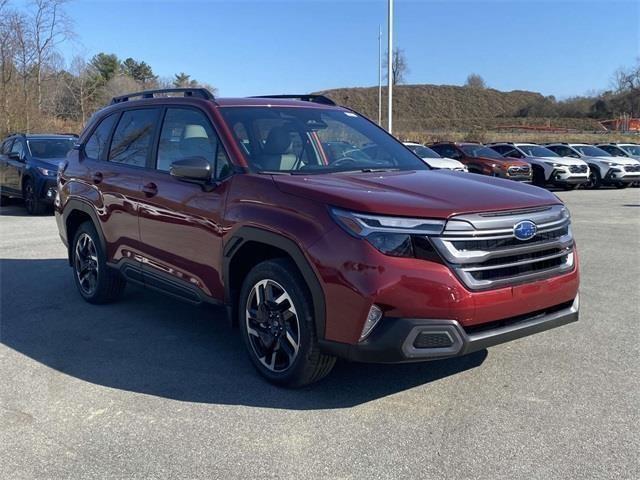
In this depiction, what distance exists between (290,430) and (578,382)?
6.50 feet

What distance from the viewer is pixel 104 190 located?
5.77 m

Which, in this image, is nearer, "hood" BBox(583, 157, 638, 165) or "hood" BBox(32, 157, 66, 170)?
"hood" BBox(32, 157, 66, 170)

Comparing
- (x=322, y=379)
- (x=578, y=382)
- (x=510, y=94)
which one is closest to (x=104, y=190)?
(x=322, y=379)

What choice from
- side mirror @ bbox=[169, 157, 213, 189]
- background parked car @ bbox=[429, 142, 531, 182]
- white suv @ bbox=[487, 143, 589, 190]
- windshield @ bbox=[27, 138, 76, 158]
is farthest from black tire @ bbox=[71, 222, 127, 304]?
white suv @ bbox=[487, 143, 589, 190]

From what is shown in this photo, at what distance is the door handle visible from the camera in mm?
5003

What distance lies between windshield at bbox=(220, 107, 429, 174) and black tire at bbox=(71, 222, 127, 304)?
86.2 inches

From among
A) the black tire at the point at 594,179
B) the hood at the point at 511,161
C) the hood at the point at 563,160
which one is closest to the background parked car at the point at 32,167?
the hood at the point at 511,161

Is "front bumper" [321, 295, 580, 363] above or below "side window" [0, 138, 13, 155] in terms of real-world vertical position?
below

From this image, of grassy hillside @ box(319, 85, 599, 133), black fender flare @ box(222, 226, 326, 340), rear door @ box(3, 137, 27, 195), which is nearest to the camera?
black fender flare @ box(222, 226, 326, 340)

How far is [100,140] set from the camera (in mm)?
6195

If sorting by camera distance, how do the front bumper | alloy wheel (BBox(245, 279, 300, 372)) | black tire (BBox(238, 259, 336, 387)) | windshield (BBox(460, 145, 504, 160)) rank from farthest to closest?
windshield (BBox(460, 145, 504, 160)), alloy wheel (BBox(245, 279, 300, 372)), black tire (BBox(238, 259, 336, 387)), the front bumper

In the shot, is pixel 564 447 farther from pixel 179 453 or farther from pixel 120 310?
pixel 120 310

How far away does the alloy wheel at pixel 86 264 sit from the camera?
242 inches

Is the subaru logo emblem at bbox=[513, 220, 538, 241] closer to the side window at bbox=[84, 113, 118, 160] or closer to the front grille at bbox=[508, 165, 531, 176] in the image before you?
the side window at bbox=[84, 113, 118, 160]
